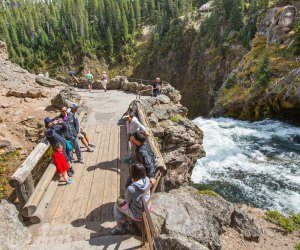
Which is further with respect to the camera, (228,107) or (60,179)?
(228,107)

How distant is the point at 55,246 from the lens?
18.4 feet

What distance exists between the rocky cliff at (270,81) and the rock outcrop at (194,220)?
19.2m

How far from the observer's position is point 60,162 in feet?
26.4

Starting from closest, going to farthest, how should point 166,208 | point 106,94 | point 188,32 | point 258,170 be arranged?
point 166,208 → point 258,170 → point 106,94 → point 188,32

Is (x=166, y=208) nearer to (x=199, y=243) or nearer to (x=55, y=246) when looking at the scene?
(x=199, y=243)

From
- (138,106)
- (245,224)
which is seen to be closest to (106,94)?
(138,106)

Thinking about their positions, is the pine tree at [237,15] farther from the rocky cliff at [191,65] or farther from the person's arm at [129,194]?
the person's arm at [129,194]

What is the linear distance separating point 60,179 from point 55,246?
3.15 metres

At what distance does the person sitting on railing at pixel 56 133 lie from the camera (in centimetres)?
803

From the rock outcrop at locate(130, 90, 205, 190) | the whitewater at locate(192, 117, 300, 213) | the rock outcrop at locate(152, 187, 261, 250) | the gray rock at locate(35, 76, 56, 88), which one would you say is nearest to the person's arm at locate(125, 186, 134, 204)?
the rock outcrop at locate(152, 187, 261, 250)

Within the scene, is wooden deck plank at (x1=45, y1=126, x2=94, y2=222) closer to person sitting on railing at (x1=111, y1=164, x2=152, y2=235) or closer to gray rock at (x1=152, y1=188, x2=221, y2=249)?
person sitting on railing at (x1=111, y1=164, x2=152, y2=235)

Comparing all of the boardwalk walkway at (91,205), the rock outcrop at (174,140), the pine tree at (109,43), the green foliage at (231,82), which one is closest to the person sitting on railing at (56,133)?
the boardwalk walkway at (91,205)

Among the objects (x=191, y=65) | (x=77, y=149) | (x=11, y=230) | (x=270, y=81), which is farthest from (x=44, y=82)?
(x=191, y=65)

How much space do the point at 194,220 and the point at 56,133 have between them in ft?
16.3
